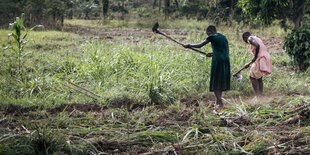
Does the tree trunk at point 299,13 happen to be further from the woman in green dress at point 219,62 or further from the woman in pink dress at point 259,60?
the woman in green dress at point 219,62

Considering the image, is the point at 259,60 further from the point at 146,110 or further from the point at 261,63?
the point at 146,110

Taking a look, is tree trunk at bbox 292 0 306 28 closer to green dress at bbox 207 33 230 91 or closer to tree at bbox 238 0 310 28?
tree at bbox 238 0 310 28

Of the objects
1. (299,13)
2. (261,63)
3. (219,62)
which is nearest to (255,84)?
(261,63)

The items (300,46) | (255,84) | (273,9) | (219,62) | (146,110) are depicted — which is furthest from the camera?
(273,9)

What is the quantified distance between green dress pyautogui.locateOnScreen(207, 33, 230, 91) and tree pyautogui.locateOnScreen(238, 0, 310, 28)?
2802 millimetres

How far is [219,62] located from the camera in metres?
4.37

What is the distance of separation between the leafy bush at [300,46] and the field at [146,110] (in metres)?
0.31

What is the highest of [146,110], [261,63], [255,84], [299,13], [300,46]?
[299,13]

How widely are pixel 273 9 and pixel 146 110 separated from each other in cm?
454

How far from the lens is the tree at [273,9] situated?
6668mm

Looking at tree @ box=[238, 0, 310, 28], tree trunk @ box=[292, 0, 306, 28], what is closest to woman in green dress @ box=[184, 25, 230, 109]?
tree @ box=[238, 0, 310, 28]

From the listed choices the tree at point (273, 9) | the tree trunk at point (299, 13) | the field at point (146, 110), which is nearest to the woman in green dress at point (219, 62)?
the field at point (146, 110)

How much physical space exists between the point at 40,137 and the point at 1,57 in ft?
17.7

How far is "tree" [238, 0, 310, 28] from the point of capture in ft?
21.9
